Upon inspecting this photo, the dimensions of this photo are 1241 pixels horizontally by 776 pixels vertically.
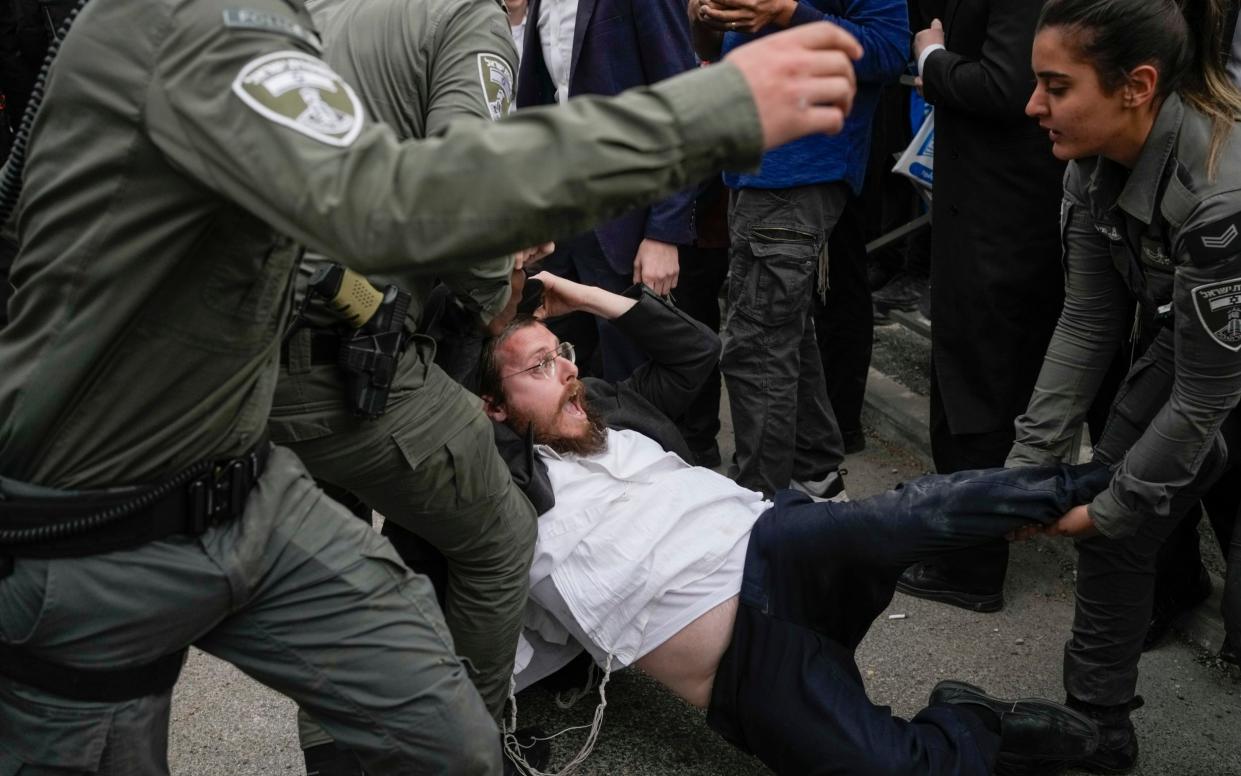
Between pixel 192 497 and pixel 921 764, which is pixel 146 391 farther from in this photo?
pixel 921 764

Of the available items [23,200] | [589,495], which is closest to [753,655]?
[589,495]

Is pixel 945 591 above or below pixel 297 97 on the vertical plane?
below

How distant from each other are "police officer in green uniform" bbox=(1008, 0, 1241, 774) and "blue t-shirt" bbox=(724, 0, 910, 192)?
89 centimetres

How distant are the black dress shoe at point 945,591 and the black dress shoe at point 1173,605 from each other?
1.35ft

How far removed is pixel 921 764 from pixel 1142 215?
1173 millimetres

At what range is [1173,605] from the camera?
350 cm

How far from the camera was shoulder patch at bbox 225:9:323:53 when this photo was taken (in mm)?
1540

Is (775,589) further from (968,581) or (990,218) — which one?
(990,218)

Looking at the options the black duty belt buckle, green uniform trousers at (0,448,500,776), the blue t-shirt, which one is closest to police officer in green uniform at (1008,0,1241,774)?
the blue t-shirt

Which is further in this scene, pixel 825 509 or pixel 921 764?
pixel 825 509

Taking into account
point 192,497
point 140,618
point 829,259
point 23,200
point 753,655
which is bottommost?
point 829,259

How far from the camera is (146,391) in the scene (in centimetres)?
179

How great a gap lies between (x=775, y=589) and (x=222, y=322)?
1.46 m

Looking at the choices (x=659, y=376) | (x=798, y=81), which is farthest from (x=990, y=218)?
(x=798, y=81)
